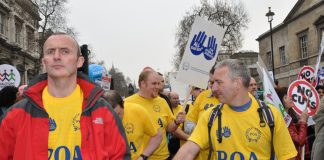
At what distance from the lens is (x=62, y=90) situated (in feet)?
9.28

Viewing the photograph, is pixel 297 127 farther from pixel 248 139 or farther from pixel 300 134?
pixel 248 139

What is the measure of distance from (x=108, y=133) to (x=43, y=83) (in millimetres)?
608

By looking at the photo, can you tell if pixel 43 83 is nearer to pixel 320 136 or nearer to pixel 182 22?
pixel 320 136

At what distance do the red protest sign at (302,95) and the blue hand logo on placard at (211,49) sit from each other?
179 centimetres

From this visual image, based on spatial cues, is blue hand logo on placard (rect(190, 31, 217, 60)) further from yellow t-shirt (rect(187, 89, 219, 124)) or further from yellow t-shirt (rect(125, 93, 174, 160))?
yellow t-shirt (rect(125, 93, 174, 160))

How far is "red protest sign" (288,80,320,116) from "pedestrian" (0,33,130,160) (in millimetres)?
4744

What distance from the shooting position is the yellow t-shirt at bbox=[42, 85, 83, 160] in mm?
2660

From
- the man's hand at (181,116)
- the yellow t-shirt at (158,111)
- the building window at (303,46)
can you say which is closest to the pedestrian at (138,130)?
the man's hand at (181,116)

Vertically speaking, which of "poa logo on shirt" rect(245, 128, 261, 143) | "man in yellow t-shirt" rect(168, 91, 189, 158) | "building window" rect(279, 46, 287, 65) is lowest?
"man in yellow t-shirt" rect(168, 91, 189, 158)

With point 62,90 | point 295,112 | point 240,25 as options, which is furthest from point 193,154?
point 240,25

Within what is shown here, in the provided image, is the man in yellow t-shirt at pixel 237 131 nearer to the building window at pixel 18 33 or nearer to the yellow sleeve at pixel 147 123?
the yellow sleeve at pixel 147 123

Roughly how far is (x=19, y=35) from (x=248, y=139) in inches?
1768

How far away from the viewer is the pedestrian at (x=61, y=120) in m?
2.61

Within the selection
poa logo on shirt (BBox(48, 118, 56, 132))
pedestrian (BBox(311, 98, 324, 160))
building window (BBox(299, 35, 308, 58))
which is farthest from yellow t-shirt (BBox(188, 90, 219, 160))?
building window (BBox(299, 35, 308, 58))
